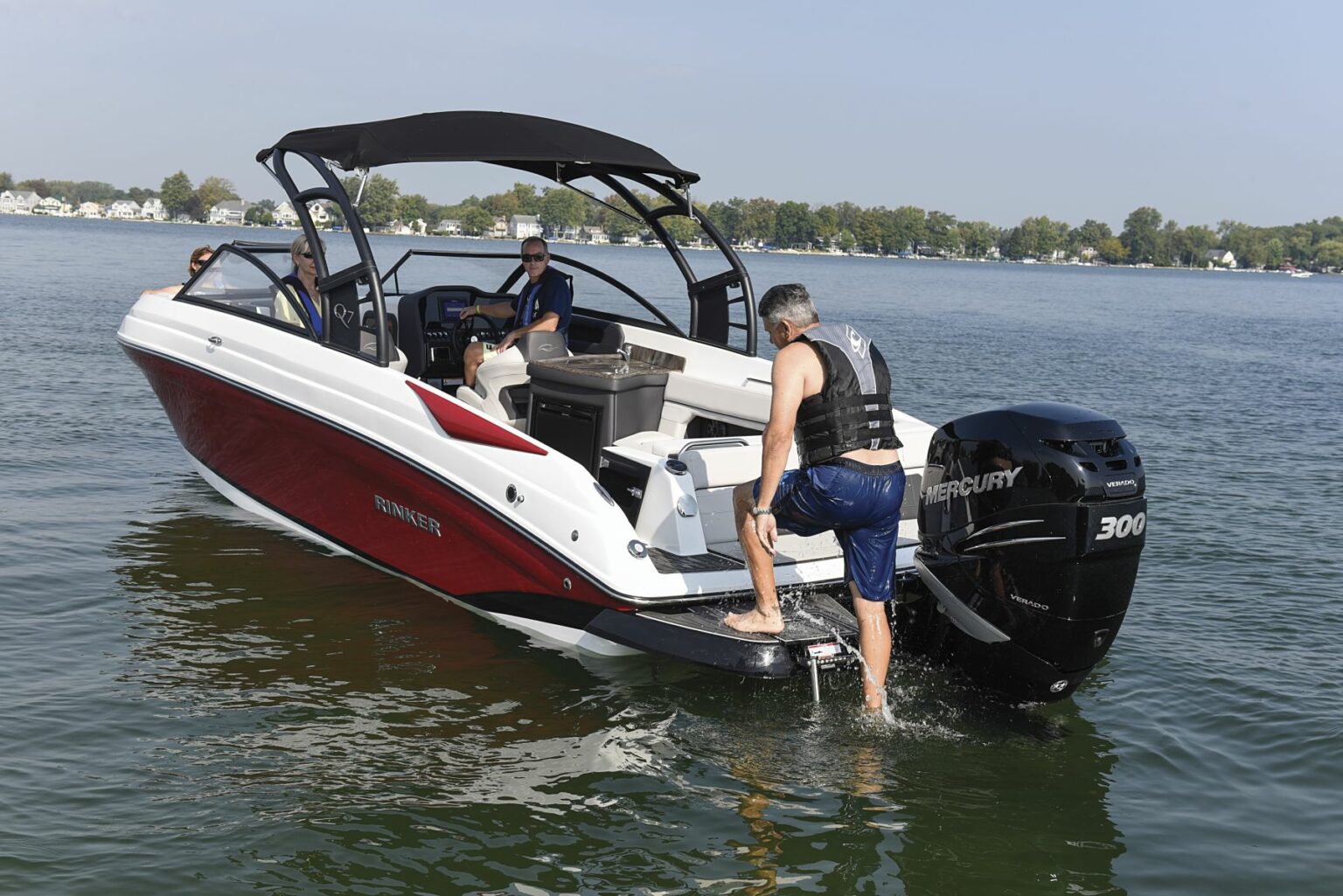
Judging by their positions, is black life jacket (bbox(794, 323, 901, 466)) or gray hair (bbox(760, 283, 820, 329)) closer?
black life jacket (bbox(794, 323, 901, 466))

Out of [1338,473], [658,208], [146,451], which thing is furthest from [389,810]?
[1338,473]

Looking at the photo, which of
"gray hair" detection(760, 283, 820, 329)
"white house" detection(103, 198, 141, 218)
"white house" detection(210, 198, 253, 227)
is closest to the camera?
"gray hair" detection(760, 283, 820, 329)

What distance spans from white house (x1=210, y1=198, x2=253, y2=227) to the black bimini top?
132621 millimetres

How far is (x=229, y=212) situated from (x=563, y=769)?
5433 inches

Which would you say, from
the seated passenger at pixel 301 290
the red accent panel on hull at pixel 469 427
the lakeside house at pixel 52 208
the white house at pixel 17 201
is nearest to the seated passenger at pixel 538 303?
the seated passenger at pixel 301 290

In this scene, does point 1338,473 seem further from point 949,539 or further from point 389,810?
point 389,810

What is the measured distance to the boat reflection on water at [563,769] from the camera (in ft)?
12.8

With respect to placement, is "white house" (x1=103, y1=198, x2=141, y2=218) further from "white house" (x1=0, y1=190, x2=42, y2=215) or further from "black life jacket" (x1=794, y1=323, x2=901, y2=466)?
"black life jacket" (x1=794, y1=323, x2=901, y2=466)

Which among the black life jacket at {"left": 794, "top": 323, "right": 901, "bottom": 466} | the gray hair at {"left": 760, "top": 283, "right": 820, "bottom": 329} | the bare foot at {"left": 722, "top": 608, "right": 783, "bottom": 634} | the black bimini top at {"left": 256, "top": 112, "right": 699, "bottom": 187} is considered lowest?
the bare foot at {"left": 722, "top": 608, "right": 783, "bottom": 634}

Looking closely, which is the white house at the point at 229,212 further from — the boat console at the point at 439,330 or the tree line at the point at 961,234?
the boat console at the point at 439,330

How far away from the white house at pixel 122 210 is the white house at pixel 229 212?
2792 cm

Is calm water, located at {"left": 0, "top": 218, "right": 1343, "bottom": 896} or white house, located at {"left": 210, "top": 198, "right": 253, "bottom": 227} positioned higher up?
white house, located at {"left": 210, "top": 198, "right": 253, "bottom": 227}

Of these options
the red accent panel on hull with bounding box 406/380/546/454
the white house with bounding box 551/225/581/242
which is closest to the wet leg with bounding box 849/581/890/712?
the red accent panel on hull with bounding box 406/380/546/454

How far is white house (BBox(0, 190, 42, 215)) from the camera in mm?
140375
